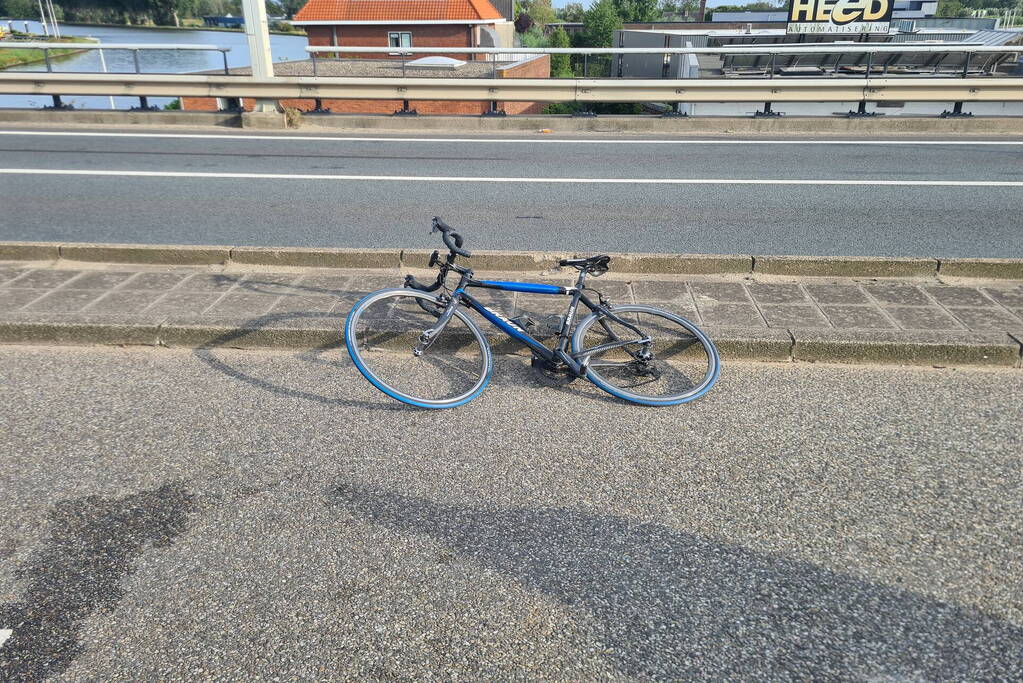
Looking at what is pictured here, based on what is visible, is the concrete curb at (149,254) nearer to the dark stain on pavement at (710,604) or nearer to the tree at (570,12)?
the dark stain on pavement at (710,604)

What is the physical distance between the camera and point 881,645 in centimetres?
280

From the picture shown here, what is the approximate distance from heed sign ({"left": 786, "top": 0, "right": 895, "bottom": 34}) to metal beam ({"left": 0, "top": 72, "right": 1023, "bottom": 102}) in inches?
475

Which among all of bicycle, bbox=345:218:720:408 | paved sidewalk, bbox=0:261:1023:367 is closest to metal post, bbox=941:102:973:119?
paved sidewalk, bbox=0:261:1023:367

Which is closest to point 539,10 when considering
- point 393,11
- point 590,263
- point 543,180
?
point 393,11

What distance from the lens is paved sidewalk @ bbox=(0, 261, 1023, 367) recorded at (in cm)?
512

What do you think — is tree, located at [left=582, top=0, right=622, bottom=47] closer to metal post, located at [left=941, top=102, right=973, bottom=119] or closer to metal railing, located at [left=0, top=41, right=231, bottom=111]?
metal post, located at [left=941, top=102, right=973, bottom=119]

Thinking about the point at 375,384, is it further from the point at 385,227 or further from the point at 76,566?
the point at 385,227

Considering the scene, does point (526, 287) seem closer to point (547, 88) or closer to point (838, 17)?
point (547, 88)

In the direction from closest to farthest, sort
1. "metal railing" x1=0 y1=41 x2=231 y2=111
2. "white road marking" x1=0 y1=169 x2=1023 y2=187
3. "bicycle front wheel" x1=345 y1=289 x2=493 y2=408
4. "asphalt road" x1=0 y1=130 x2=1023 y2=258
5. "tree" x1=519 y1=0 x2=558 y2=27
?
"bicycle front wheel" x1=345 y1=289 x2=493 y2=408 < "asphalt road" x1=0 y1=130 x2=1023 y2=258 < "white road marking" x1=0 y1=169 x2=1023 y2=187 < "metal railing" x1=0 y1=41 x2=231 y2=111 < "tree" x1=519 y1=0 x2=558 y2=27

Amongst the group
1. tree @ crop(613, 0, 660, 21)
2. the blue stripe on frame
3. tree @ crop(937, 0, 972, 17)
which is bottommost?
the blue stripe on frame

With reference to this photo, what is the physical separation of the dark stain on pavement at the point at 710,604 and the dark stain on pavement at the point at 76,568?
87cm

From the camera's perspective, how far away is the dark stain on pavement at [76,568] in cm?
276

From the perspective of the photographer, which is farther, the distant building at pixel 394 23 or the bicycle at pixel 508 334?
the distant building at pixel 394 23

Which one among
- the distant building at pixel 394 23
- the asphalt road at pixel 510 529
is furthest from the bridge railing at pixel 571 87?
the distant building at pixel 394 23
